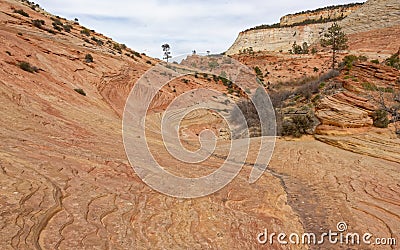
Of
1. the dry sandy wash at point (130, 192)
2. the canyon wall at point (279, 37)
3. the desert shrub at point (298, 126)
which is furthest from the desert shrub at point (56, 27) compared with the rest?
the canyon wall at point (279, 37)

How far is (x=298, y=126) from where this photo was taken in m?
14.8

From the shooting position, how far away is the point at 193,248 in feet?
15.1

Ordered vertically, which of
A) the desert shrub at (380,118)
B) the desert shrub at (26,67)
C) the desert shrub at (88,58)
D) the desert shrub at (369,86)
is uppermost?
the desert shrub at (88,58)

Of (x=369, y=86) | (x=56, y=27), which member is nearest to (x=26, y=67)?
(x=56, y=27)

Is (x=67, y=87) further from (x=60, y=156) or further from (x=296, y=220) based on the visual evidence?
(x=296, y=220)

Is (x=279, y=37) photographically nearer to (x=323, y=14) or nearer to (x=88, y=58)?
(x=323, y=14)

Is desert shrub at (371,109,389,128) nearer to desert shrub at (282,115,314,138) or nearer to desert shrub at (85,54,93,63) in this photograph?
desert shrub at (282,115,314,138)

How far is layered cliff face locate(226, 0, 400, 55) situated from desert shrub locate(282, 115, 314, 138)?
39939 mm

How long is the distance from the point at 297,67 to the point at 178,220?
41897 mm

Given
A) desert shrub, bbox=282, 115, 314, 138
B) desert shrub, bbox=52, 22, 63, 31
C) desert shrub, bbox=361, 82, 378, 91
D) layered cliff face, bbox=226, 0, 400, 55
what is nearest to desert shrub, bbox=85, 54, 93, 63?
desert shrub, bbox=52, 22, 63, 31

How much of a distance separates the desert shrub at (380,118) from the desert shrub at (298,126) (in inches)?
97.5

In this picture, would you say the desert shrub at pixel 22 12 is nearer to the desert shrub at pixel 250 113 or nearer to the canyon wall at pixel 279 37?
the desert shrub at pixel 250 113

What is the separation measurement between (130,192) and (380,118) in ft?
36.8

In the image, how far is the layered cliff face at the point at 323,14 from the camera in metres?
84.1
